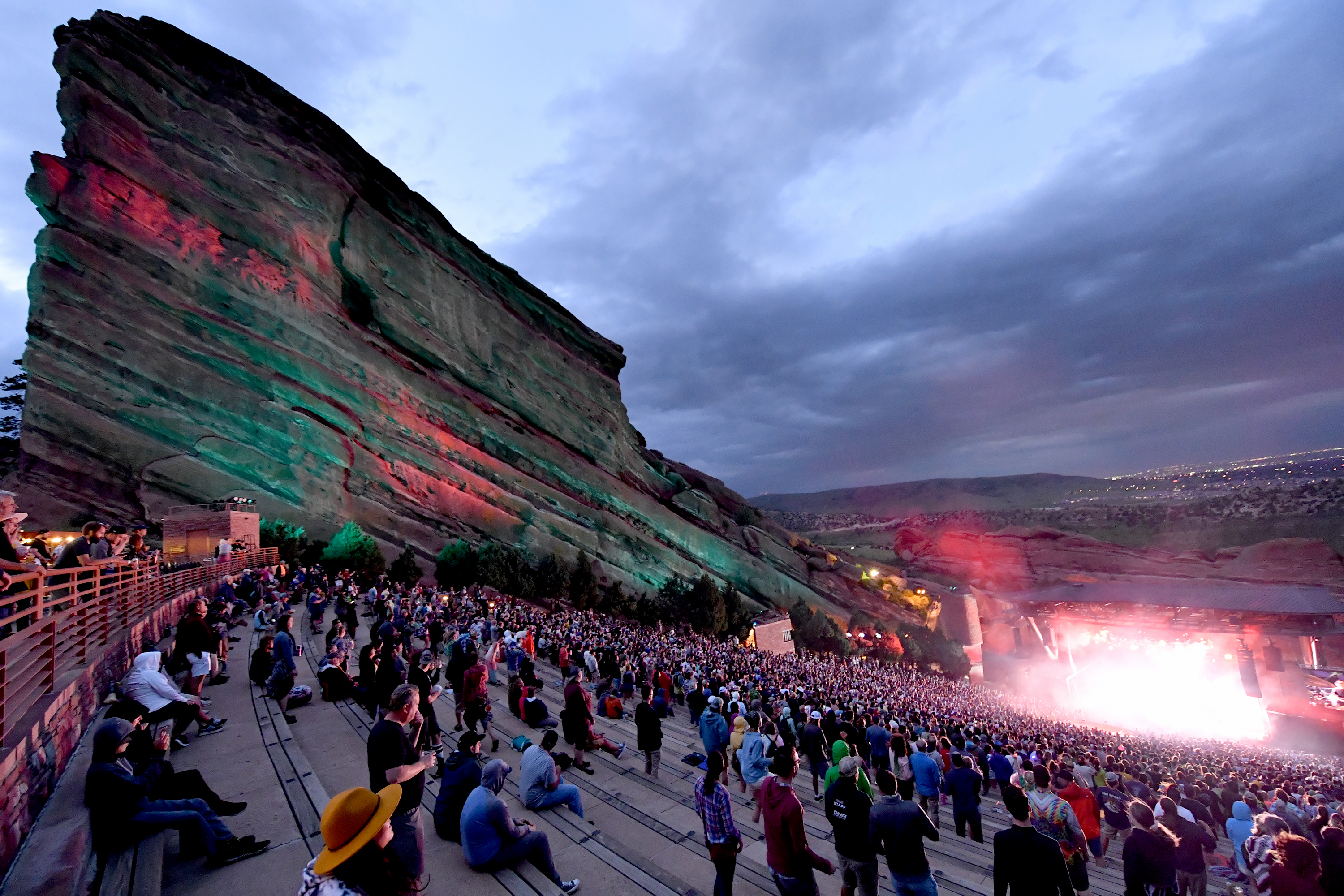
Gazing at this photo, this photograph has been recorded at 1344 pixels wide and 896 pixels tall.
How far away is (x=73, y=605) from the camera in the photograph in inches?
291

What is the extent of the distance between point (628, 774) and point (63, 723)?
635 cm

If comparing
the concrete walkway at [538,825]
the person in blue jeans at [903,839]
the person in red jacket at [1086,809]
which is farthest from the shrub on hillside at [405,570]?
the person in blue jeans at [903,839]

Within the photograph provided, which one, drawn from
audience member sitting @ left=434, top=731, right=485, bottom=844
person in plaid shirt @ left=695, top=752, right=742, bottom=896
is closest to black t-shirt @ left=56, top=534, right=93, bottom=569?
audience member sitting @ left=434, top=731, right=485, bottom=844

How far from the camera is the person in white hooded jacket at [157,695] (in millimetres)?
6719

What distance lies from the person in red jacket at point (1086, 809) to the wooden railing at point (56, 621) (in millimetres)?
10313

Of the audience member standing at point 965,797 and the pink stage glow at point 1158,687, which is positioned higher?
the audience member standing at point 965,797

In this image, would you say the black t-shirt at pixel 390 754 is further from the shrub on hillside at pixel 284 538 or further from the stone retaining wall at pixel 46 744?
the shrub on hillside at pixel 284 538

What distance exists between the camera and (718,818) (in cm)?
500

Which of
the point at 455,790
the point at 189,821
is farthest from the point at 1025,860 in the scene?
the point at 189,821

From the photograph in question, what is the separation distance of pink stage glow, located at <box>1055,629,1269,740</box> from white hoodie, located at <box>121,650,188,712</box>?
53739mm

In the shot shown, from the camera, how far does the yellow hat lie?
2.62 metres

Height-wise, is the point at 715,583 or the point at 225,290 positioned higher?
the point at 225,290

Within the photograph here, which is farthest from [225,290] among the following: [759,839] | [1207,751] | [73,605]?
[1207,751]

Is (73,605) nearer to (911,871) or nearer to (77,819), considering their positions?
(77,819)
